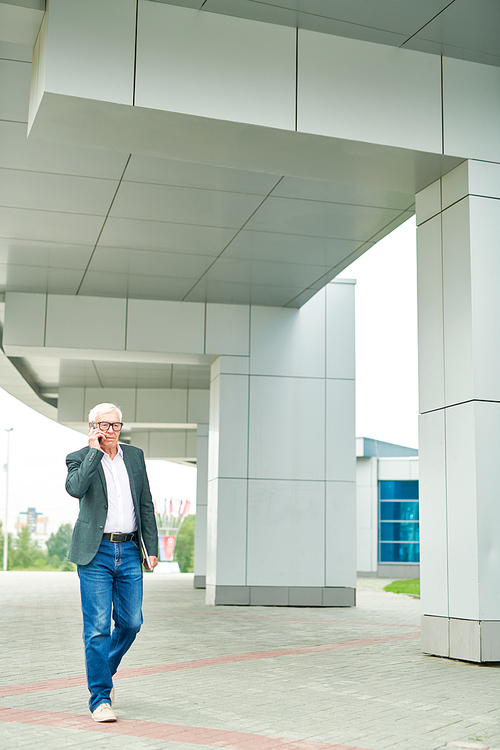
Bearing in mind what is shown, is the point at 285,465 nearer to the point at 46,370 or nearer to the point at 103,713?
the point at 46,370

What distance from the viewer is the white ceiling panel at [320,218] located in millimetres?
11453

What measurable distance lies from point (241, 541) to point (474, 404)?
8.07 m

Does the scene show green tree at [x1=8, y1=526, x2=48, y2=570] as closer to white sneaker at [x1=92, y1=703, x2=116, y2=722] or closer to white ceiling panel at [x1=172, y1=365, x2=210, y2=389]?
white ceiling panel at [x1=172, y1=365, x2=210, y2=389]

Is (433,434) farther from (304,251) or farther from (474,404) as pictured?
(304,251)

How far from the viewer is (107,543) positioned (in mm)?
5184

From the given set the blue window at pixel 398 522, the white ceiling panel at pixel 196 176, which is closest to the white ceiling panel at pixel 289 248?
the white ceiling panel at pixel 196 176

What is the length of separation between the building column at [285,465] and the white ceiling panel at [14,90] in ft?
24.8

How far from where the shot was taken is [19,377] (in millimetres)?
23781

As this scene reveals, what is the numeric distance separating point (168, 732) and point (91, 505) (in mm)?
1403

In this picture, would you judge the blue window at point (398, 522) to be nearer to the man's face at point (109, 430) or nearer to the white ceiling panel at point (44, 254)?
the white ceiling panel at point (44, 254)

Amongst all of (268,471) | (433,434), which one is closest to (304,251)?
(268,471)

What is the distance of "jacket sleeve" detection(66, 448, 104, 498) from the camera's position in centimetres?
509

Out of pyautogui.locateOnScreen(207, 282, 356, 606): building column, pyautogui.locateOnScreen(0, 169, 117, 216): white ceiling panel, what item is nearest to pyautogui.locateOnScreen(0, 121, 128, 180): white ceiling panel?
pyautogui.locateOnScreen(0, 169, 117, 216): white ceiling panel

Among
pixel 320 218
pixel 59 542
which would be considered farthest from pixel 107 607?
pixel 59 542
